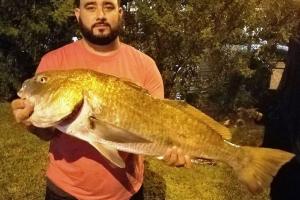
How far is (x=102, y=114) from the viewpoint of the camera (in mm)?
3221

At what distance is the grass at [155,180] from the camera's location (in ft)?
22.5

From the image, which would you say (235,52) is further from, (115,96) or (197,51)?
(115,96)

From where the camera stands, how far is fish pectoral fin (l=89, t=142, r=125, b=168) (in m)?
3.25

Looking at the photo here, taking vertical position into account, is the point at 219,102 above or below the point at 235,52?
below

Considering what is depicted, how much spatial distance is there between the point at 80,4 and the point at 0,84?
10143 mm

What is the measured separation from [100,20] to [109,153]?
3.17 feet

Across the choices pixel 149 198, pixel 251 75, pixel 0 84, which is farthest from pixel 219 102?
pixel 0 84

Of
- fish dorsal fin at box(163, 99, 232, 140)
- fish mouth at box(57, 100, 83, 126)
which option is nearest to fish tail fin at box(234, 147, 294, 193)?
fish dorsal fin at box(163, 99, 232, 140)

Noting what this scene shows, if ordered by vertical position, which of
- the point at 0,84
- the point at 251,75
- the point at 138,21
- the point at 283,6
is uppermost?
the point at 283,6

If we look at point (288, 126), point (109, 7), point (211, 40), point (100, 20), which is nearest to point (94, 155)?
point (100, 20)

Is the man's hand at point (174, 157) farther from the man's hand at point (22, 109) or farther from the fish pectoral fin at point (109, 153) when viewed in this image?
the man's hand at point (22, 109)

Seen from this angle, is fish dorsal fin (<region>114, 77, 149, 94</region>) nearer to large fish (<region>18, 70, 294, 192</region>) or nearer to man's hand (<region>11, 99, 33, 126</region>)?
large fish (<region>18, 70, 294, 192</region>)

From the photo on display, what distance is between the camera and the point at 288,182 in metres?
4.21

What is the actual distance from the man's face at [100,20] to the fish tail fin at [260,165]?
1.25m
